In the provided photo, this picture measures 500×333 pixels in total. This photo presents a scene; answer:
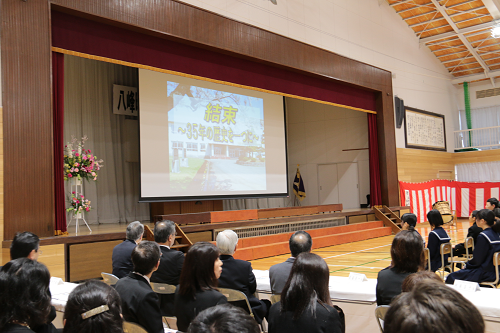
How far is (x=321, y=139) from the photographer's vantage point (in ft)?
43.6

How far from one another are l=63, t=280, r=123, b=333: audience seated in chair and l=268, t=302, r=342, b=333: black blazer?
661 millimetres

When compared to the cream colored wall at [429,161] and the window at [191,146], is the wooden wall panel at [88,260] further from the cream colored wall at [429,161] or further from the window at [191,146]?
the cream colored wall at [429,161]

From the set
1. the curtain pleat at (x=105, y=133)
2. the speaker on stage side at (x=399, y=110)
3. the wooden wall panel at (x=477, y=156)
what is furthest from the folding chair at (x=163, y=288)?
the wooden wall panel at (x=477, y=156)

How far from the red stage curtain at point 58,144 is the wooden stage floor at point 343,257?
40cm

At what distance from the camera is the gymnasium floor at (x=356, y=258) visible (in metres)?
6.02

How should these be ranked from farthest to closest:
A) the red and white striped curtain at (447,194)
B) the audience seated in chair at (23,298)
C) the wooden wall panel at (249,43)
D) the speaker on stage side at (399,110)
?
the red and white striped curtain at (447,194) < the speaker on stage side at (399,110) < the wooden wall panel at (249,43) < the audience seated in chair at (23,298)

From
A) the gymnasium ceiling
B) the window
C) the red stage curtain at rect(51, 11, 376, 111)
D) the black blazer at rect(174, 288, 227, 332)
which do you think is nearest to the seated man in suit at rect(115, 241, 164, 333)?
the black blazer at rect(174, 288, 227, 332)

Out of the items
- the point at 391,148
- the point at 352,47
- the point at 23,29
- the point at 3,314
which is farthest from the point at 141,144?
the point at 391,148

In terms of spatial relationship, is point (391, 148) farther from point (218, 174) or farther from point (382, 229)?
point (218, 174)

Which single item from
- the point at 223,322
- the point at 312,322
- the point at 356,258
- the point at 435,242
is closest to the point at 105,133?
the point at 356,258

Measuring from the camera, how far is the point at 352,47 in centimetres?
1066

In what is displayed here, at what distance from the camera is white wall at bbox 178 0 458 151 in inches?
331

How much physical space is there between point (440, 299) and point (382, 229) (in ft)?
33.7

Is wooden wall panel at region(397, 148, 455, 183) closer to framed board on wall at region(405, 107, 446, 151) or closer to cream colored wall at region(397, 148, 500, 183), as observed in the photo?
cream colored wall at region(397, 148, 500, 183)
